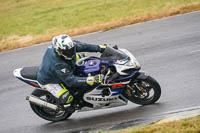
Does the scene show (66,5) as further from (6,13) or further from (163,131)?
(163,131)

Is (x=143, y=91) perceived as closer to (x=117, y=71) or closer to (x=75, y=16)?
(x=117, y=71)

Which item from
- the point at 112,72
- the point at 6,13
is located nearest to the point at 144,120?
the point at 112,72

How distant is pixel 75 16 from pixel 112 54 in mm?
11117

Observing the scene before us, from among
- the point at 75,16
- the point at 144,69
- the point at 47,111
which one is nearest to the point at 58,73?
the point at 47,111

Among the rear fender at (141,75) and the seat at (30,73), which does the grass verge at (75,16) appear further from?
the rear fender at (141,75)

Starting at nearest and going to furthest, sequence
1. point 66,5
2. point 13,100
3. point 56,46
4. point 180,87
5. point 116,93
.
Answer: point 56,46
point 116,93
point 180,87
point 13,100
point 66,5

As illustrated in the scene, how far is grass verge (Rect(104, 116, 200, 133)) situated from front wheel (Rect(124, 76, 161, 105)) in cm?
100

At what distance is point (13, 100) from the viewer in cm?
997

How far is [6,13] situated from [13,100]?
519 inches

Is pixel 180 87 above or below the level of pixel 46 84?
below

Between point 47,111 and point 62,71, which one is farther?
point 47,111

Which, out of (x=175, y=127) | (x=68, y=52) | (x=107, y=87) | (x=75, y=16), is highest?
(x=68, y=52)

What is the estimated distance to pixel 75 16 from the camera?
1850 cm

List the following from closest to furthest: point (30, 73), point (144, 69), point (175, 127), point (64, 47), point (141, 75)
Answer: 1. point (175, 127)
2. point (64, 47)
3. point (141, 75)
4. point (30, 73)
5. point (144, 69)
